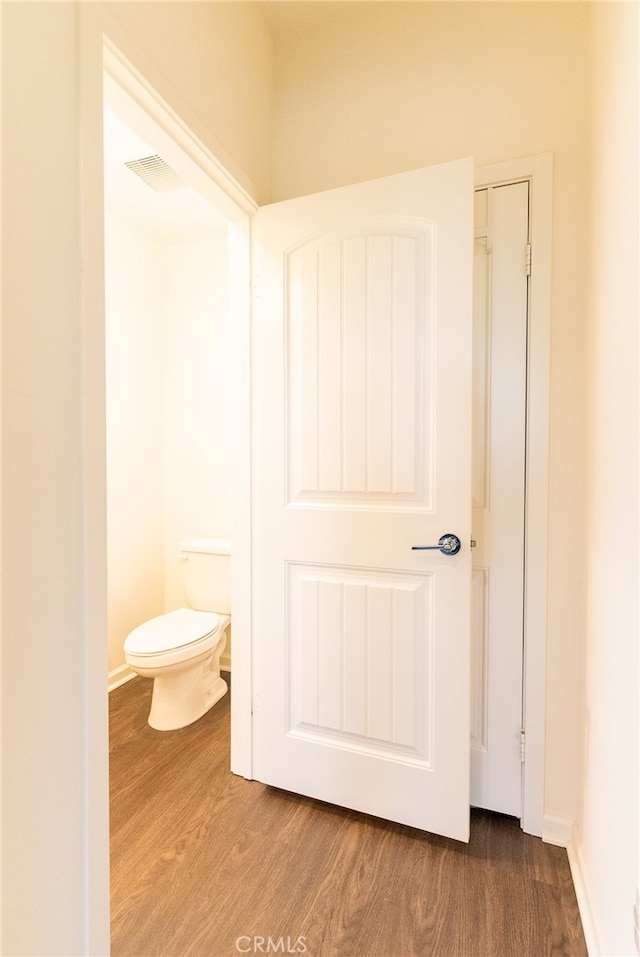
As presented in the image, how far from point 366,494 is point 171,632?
1.25 meters

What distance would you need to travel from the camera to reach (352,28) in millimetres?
1635

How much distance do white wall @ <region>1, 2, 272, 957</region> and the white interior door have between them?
1.13 meters

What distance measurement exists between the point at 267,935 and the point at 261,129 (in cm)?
251

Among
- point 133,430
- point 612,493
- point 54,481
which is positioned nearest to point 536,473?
point 612,493

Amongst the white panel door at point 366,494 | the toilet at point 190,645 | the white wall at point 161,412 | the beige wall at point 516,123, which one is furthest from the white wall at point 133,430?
the beige wall at point 516,123

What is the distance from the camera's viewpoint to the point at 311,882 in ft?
4.21

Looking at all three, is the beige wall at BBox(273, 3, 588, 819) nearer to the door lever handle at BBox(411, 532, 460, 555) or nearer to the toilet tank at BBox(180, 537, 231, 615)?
the door lever handle at BBox(411, 532, 460, 555)

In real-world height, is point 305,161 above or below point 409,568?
above

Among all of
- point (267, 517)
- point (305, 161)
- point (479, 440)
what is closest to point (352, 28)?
point (305, 161)

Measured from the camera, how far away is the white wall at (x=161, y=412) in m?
2.51

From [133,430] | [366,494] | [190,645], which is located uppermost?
[133,430]

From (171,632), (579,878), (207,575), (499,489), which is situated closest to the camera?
(579,878)

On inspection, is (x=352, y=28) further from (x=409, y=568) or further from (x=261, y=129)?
(x=409, y=568)

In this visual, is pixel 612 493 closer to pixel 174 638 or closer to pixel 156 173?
pixel 174 638
